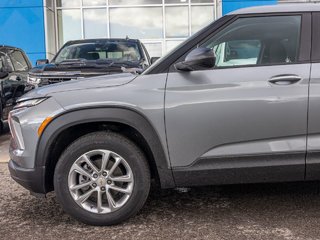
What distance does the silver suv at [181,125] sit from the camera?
3.82 m

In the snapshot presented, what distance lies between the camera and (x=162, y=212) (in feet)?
14.5

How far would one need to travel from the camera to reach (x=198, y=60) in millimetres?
3779

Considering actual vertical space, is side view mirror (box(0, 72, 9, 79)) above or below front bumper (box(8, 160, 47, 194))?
above

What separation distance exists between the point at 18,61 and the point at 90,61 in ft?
10.2

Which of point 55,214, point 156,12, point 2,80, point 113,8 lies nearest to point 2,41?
point 113,8

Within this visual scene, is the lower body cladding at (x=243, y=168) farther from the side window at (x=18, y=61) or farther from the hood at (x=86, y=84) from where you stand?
the side window at (x=18, y=61)

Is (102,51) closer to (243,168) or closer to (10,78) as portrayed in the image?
(10,78)

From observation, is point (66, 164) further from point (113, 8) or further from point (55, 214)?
point (113, 8)

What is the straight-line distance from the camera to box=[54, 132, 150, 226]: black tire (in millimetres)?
3895

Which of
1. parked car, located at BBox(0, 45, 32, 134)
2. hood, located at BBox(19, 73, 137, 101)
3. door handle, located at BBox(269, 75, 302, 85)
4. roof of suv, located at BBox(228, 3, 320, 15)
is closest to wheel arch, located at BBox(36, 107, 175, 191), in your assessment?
hood, located at BBox(19, 73, 137, 101)

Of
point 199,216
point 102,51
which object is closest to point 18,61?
point 102,51

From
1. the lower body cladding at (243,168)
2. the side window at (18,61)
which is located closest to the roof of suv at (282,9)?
the lower body cladding at (243,168)

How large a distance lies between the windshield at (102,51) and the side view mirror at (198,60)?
423 cm

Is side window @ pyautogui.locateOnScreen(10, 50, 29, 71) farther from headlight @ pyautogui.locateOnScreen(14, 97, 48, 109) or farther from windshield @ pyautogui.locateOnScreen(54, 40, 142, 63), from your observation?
headlight @ pyautogui.locateOnScreen(14, 97, 48, 109)
